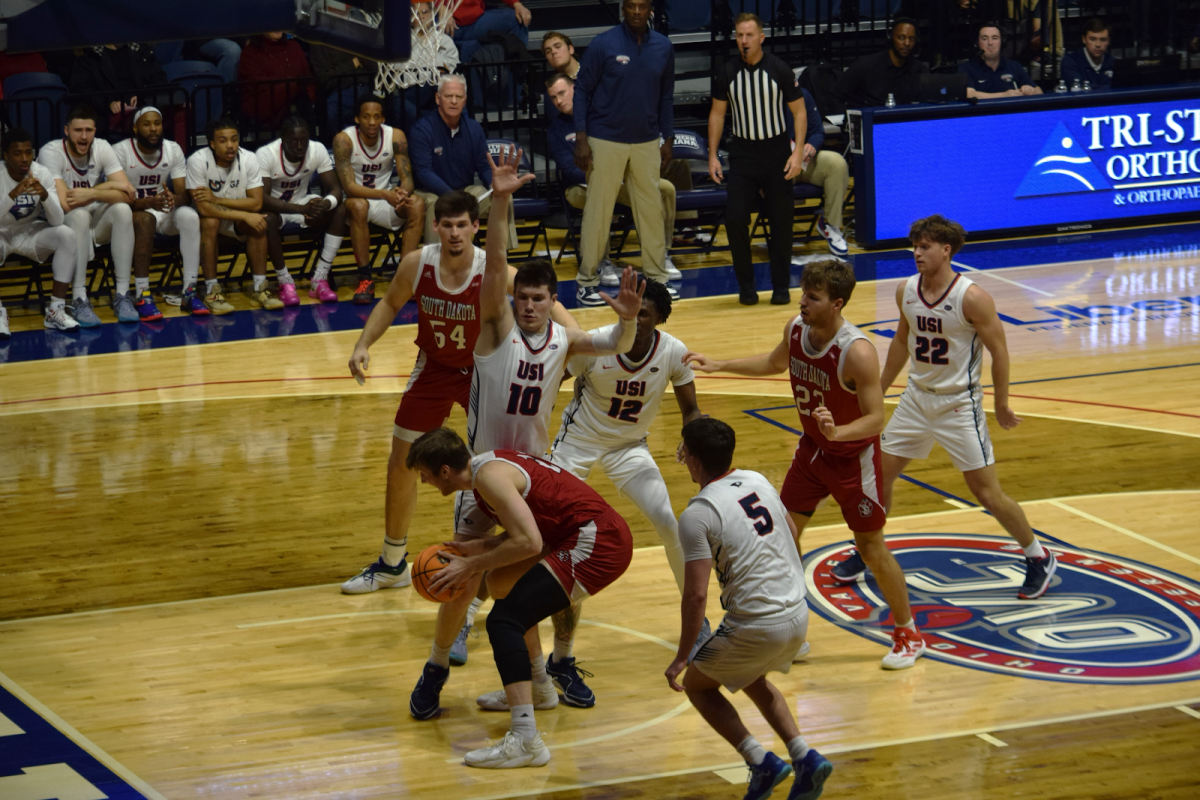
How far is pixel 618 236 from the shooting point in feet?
51.8

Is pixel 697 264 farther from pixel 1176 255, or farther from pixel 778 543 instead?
pixel 778 543

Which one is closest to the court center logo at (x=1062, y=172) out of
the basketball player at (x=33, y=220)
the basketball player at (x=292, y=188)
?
the basketball player at (x=292, y=188)

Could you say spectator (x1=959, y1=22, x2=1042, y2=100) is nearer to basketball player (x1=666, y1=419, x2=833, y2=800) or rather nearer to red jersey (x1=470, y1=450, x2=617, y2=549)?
red jersey (x1=470, y1=450, x2=617, y2=549)

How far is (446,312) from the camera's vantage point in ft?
22.6

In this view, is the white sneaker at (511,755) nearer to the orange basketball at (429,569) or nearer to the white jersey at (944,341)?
the orange basketball at (429,569)

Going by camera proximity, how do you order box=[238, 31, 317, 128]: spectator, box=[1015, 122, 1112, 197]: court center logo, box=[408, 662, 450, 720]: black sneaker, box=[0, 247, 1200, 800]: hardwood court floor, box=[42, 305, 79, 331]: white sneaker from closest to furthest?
1. box=[0, 247, 1200, 800]: hardwood court floor
2. box=[408, 662, 450, 720]: black sneaker
3. box=[42, 305, 79, 331]: white sneaker
4. box=[238, 31, 317, 128]: spectator
5. box=[1015, 122, 1112, 197]: court center logo

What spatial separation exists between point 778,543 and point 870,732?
961 mm

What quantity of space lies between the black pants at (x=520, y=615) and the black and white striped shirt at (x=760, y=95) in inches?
316

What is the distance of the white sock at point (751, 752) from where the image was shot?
482 centimetres

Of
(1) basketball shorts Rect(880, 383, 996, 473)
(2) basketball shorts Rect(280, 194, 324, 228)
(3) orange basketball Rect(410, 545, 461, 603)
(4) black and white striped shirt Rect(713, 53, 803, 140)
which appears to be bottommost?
(3) orange basketball Rect(410, 545, 461, 603)

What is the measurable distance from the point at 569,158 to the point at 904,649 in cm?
871

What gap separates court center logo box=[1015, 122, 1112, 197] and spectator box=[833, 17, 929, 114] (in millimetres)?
1461

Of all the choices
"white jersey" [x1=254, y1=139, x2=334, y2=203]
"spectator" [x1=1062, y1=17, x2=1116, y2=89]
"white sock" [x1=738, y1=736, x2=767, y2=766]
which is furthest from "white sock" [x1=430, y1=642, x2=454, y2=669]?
"spectator" [x1=1062, y1=17, x2=1116, y2=89]

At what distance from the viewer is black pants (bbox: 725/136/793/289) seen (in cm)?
1264
